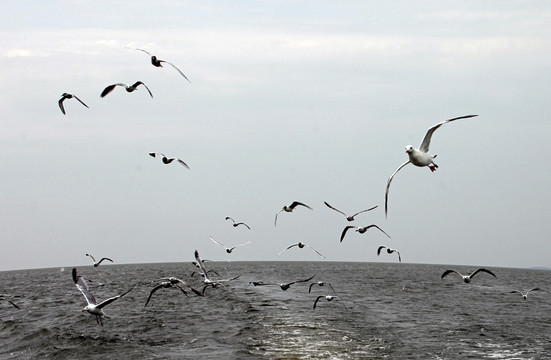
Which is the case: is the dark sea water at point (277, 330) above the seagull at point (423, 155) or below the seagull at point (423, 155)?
below

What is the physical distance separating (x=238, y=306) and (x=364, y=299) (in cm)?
1598

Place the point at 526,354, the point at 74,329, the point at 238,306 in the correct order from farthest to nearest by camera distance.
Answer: the point at 238,306 → the point at 74,329 → the point at 526,354

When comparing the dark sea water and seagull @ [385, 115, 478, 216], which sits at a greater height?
seagull @ [385, 115, 478, 216]

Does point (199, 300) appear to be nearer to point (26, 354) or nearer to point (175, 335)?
point (175, 335)

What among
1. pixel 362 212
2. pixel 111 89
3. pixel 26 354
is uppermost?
pixel 111 89

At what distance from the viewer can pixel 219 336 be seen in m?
41.4

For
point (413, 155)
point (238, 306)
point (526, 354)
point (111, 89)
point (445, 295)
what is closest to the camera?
point (413, 155)

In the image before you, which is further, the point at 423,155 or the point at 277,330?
the point at 277,330

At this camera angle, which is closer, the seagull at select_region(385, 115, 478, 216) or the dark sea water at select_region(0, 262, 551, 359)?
the seagull at select_region(385, 115, 478, 216)

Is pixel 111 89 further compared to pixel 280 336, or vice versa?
pixel 280 336

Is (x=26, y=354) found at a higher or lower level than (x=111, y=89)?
lower

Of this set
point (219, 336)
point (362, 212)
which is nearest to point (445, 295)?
point (219, 336)

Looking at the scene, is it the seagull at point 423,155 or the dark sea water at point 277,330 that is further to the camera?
the dark sea water at point 277,330

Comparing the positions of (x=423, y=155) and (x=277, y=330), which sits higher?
(x=423, y=155)
